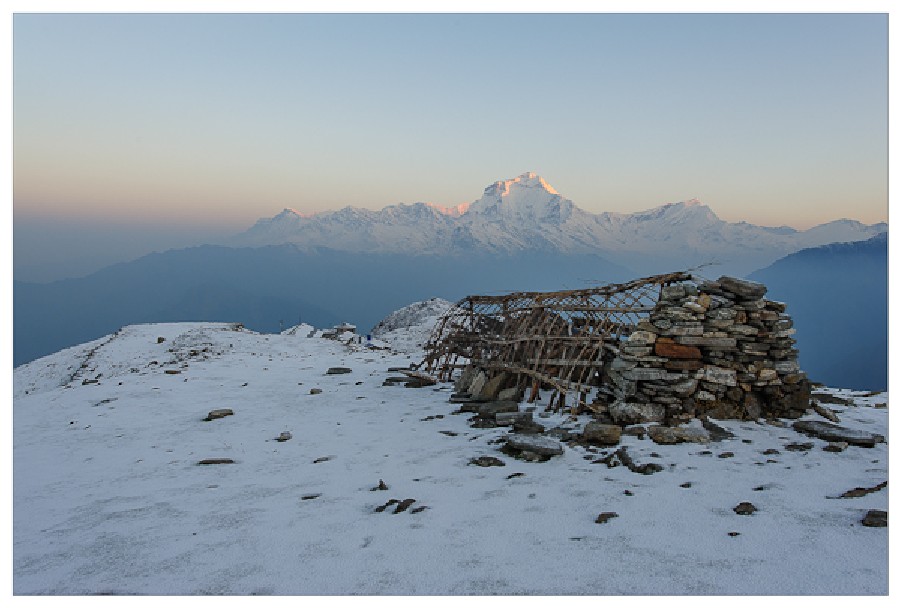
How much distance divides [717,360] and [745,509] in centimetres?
454

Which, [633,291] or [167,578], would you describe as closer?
[167,578]

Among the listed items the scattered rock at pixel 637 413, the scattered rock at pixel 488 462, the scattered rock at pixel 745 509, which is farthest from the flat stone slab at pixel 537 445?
the scattered rock at pixel 745 509

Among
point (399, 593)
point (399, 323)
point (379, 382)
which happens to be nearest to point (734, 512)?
point (399, 593)

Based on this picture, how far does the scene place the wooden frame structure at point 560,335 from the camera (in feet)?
35.1

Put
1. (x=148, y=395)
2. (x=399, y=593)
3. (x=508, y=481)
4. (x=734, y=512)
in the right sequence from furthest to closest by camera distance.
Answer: (x=148, y=395)
(x=508, y=481)
(x=734, y=512)
(x=399, y=593)

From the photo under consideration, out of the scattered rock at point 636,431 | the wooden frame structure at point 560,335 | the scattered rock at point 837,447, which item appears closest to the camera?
the scattered rock at point 837,447

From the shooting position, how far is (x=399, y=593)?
3.85 metres

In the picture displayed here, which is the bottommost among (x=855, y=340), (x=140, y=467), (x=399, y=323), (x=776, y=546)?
(x=855, y=340)

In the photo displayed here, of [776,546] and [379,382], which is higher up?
[776,546]

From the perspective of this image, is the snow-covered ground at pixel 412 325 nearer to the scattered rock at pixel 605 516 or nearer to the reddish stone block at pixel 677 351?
the reddish stone block at pixel 677 351

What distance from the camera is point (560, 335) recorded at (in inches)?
477

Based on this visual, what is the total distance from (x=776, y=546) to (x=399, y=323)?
43848mm

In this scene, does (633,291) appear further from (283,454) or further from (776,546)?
(283,454)

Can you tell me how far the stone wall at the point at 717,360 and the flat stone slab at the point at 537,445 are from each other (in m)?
2.06
